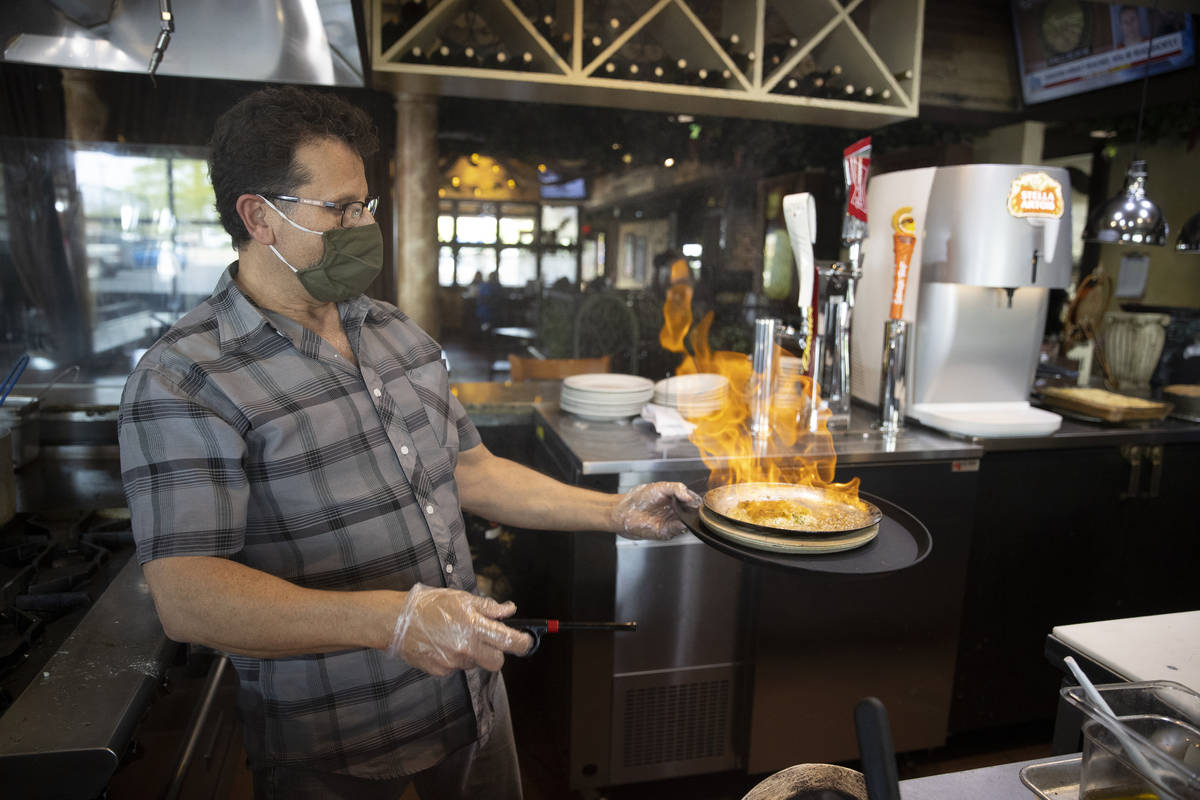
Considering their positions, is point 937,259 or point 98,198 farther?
point 98,198

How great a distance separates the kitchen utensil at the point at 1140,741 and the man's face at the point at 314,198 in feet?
4.19

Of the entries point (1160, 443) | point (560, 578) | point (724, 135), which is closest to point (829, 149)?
point (724, 135)

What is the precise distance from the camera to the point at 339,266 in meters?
1.36

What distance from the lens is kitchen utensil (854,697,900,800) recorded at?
680 mm

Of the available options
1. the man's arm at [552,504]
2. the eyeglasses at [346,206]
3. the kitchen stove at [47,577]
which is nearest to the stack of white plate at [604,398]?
the man's arm at [552,504]

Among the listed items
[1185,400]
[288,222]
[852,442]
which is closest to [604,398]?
[852,442]

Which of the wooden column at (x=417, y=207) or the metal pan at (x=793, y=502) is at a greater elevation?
the wooden column at (x=417, y=207)

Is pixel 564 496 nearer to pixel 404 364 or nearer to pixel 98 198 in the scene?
pixel 404 364

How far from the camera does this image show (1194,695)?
866 millimetres

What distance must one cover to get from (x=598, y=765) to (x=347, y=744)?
1.12m

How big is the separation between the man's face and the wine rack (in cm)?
198

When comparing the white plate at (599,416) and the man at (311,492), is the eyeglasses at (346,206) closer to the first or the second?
the man at (311,492)

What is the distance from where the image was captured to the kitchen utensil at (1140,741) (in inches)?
28.7

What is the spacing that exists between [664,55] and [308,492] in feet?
10.4
